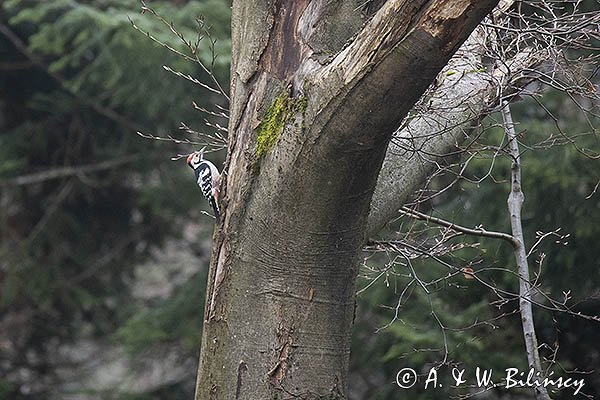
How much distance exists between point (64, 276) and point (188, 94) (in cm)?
240

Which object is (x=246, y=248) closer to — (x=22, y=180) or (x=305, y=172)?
(x=305, y=172)

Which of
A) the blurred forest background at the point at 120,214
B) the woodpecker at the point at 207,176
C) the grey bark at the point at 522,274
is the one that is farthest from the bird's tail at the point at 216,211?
the blurred forest background at the point at 120,214

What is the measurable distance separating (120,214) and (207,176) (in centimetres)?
540

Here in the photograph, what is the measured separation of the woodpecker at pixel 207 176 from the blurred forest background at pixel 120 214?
6.87 ft

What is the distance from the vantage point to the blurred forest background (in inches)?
199

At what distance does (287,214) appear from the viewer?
230cm

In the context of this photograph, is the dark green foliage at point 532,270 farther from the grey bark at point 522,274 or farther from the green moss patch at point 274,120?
the green moss patch at point 274,120

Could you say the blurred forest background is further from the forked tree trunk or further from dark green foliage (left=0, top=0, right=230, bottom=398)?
the forked tree trunk

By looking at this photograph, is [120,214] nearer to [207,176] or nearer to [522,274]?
[207,176]

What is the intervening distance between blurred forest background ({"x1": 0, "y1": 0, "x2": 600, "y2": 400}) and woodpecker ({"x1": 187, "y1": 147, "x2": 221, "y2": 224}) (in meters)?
2.10

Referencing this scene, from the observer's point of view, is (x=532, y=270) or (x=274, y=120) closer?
(x=274, y=120)

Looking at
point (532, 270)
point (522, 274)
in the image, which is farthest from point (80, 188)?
point (522, 274)

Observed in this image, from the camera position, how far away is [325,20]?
7.95 ft

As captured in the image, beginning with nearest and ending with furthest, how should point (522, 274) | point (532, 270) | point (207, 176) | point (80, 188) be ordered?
1. point (522, 274)
2. point (207, 176)
3. point (532, 270)
4. point (80, 188)
